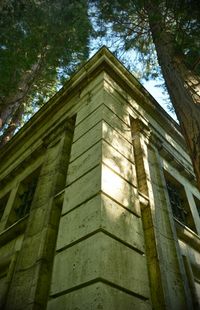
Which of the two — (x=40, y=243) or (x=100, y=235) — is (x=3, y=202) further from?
(x=100, y=235)

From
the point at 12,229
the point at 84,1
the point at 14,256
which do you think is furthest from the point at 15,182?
the point at 84,1

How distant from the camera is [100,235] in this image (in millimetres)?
3031

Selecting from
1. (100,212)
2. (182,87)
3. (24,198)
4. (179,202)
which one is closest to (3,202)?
(24,198)

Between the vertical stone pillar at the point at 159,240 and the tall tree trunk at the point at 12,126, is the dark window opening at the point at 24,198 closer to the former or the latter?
the vertical stone pillar at the point at 159,240

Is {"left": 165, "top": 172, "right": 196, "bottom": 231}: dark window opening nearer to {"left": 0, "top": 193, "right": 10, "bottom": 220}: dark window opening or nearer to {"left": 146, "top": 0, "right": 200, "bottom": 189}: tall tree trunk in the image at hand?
{"left": 146, "top": 0, "right": 200, "bottom": 189}: tall tree trunk

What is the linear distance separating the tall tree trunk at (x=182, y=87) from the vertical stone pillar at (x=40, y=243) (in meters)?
2.29

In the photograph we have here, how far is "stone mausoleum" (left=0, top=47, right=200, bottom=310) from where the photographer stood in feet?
9.82

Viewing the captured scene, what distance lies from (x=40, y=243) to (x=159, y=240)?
175cm

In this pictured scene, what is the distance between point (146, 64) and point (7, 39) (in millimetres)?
4910

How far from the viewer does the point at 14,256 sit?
4535 millimetres

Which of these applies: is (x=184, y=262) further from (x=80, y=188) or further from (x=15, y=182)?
(x=15, y=182)

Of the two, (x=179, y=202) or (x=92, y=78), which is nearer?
(x=92, y=78)

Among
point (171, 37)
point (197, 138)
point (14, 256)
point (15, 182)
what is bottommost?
point (14, 256)

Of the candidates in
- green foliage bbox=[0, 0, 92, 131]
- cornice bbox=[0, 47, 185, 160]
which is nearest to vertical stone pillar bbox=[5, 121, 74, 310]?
cornice bbox=[0, 47, 185, 160]
